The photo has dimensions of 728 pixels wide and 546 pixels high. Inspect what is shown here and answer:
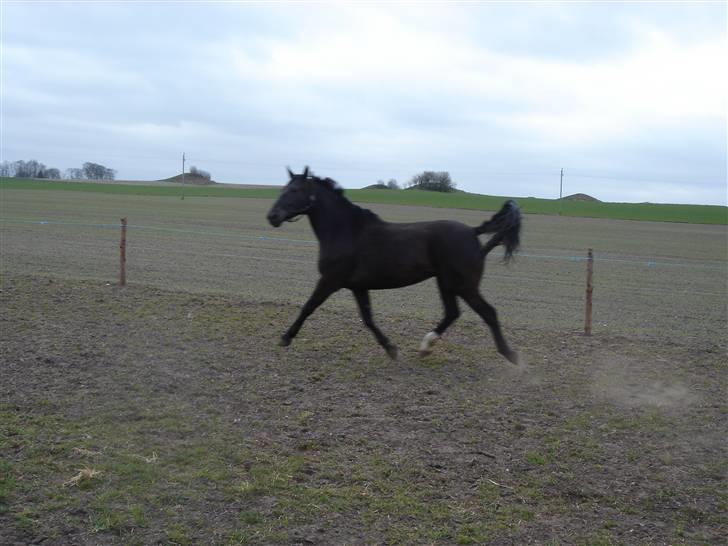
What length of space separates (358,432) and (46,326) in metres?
5.02

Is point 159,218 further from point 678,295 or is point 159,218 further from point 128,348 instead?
point 128,348

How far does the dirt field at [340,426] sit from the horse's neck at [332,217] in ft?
4.62

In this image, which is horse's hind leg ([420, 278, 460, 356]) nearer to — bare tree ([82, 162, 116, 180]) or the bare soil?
the bare soil

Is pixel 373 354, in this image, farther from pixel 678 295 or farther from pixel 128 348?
pixel 678 295

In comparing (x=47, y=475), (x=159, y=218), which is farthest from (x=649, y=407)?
(x=159, y=218)

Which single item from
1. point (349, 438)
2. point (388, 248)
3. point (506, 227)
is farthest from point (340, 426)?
point (506, 227)

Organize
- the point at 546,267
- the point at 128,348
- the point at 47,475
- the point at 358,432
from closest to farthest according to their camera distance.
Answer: the point at 47,475, the point at 358,432, the point at 128,348, the point at 546,267

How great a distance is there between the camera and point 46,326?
28.8 feet

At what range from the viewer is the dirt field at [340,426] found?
4273 millimetres

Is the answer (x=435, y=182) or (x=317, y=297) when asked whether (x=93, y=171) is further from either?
(x=317, y=297)

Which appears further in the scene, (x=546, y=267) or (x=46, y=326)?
(x=546, y=267)

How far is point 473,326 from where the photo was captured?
980 cm

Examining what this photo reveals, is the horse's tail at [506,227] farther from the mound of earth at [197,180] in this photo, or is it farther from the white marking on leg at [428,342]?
the mound of earth at [197,180]

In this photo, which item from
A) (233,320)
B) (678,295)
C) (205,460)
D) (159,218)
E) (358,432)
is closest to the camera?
(205,460)
